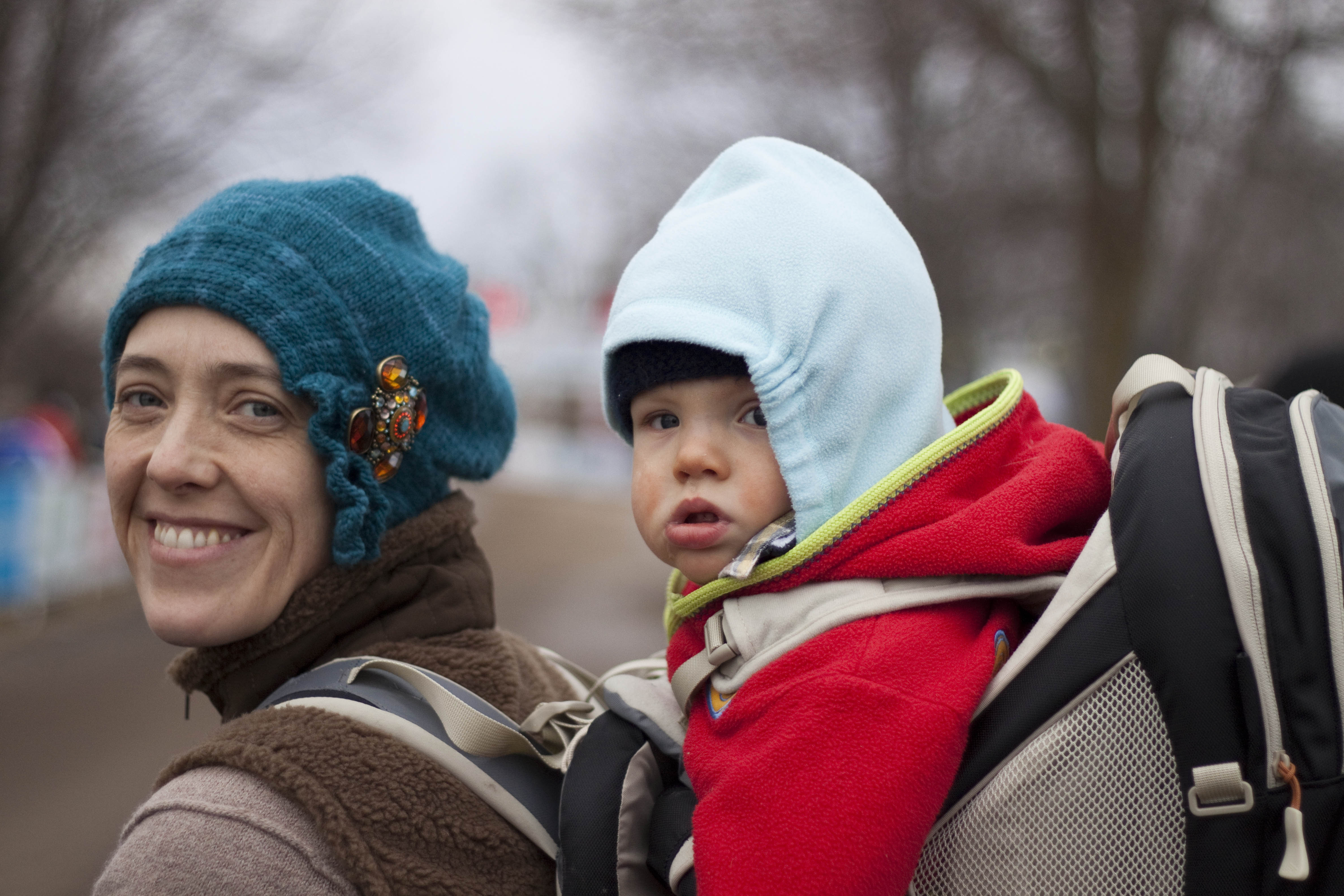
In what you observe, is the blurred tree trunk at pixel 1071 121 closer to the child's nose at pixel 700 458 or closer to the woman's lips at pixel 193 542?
the child's nose at pixel 700 458

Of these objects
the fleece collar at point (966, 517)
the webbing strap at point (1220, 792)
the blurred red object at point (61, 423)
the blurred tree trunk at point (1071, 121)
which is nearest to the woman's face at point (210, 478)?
the fleece collar at point (966, 517)

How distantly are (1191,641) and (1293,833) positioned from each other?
0.22 metres

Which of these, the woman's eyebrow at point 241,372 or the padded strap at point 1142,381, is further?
the woman's eyebrow at point 241,372

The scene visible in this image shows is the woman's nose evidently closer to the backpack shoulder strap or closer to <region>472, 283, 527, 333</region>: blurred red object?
the backpack shoulder strap

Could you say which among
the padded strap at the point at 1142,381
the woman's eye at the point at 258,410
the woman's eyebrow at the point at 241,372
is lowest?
the padded strap at the point at 1142,381

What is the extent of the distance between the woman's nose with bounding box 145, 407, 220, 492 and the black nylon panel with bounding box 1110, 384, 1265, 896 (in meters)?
1.44

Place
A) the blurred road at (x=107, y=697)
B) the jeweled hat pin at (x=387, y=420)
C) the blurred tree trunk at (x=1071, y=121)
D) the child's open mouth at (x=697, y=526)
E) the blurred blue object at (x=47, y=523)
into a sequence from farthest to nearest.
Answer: the blurred blue object at (x=47, y=523) → the blurred tree trunk at (x=1071, y=121) → the blurred road at (x=107, y=697) → the jeweled hat pin at (x=387, y=420) → the child's open mouth at (x=697, y=526)

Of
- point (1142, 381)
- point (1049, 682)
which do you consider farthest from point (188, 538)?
point (1142, 381)

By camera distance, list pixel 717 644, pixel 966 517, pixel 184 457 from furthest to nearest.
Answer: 1. pixel 184 457
2. pixel 717 644
3. pixel 966 517

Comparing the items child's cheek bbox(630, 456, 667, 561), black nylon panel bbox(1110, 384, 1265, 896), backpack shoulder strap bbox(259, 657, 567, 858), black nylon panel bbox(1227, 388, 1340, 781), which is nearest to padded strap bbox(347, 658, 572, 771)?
backpack shoulder strap bbox(259, 657, 567, 858)

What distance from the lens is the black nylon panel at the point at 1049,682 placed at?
1275 mm

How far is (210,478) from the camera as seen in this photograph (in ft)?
6.05

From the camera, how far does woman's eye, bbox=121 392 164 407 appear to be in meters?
1.92

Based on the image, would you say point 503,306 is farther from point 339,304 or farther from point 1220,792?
point 1220,792
